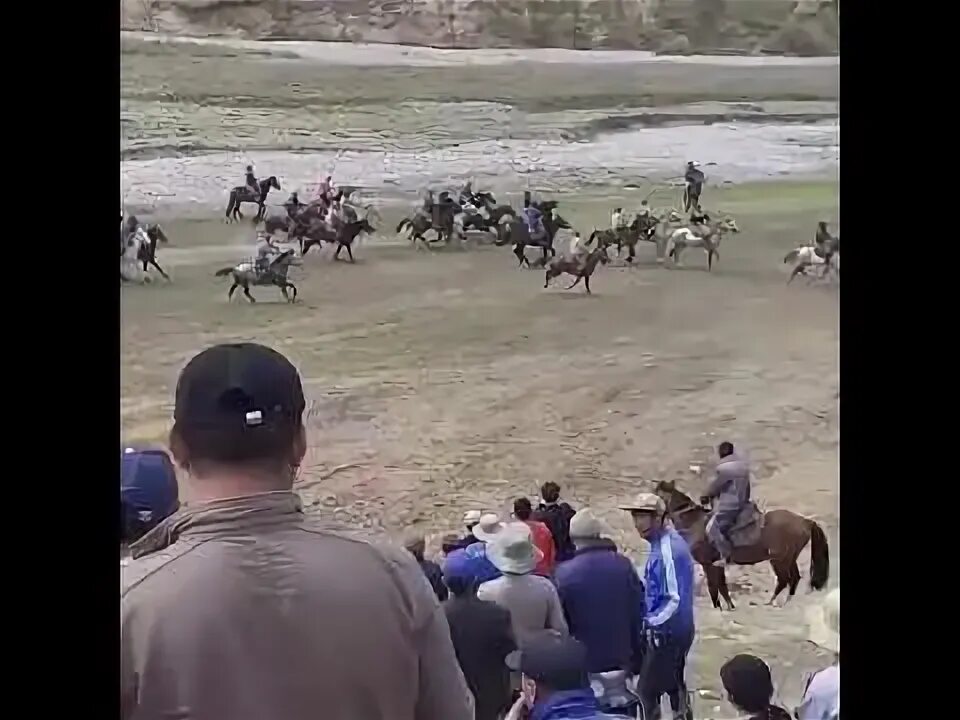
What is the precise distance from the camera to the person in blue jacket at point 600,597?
2361mm

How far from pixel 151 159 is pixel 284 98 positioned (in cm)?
29

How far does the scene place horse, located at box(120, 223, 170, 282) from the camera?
2.30 meters

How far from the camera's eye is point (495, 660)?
91.4 inches

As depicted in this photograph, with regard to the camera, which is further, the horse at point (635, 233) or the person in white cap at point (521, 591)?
the horse at point (635, 233)

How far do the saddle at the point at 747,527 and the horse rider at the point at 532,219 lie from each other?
27.9 inches

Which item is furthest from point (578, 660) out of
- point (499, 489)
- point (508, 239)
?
point (508, 239)

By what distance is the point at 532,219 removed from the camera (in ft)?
8.01

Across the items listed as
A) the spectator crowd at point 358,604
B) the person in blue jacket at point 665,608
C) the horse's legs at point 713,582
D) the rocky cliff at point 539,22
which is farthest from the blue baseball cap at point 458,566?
the rocky cliff at point 539,22

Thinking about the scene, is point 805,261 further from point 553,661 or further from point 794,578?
point 553,661

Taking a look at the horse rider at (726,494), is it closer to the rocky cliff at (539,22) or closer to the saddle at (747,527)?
the saddle at (747,527)

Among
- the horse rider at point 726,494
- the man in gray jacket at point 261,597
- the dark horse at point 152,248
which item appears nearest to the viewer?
the man in gray jacket at point 261,597

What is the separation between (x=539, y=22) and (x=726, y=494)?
1.05 m

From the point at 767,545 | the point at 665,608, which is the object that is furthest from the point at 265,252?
the point at 767,545
